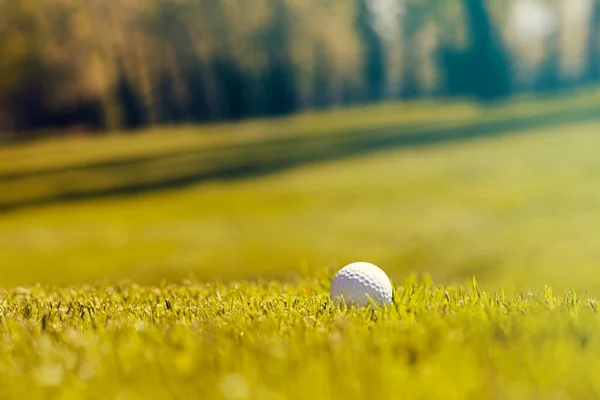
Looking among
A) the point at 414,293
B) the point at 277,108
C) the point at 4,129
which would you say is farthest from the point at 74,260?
the point at 4,129

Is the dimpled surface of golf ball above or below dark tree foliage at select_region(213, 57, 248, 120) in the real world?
above

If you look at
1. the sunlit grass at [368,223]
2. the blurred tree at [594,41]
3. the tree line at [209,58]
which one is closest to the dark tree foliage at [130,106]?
the tree line at [209,58]

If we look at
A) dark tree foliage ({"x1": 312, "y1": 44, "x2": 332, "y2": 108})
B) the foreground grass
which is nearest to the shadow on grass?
dark tree foliage ({"x1": 312, "y1": 44, "x2": 332, "y2": 108})

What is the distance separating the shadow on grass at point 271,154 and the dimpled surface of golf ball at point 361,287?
13.7 m

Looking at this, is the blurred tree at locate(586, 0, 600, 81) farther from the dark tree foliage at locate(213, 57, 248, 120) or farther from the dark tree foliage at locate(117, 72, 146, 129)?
the dark tree foliage at locate(117, 72, 146, 129)

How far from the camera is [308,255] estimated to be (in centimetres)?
1078

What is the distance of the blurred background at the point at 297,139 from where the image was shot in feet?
36.9

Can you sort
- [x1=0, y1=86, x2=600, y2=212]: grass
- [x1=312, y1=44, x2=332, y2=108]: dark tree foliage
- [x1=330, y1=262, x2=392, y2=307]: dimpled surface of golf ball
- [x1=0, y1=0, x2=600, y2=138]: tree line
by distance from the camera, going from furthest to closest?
[x1=312, y1=44, x2=332, y2=108]: dark tree foliage, [x1=0, y1=0, x2=600, y2=138]: tree line, [x1=0, y1=86, x2=600, y2=212]: grass, [x1=330, y1=262, x2=392, y2=307]: dimpled surface of golf ball

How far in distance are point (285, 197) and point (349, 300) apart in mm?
11313

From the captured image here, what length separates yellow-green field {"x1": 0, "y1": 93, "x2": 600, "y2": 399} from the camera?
104 inches

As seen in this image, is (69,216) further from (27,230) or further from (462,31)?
(462,31)

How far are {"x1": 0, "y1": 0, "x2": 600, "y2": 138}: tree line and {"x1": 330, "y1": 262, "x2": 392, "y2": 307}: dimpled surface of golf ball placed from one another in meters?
17.2

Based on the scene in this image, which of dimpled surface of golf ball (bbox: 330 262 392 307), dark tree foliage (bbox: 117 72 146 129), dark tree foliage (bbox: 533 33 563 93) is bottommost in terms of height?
dark tree foliage (bbox: 117 72 146 129)

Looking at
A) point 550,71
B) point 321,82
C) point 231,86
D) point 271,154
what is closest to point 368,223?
point 271,154
